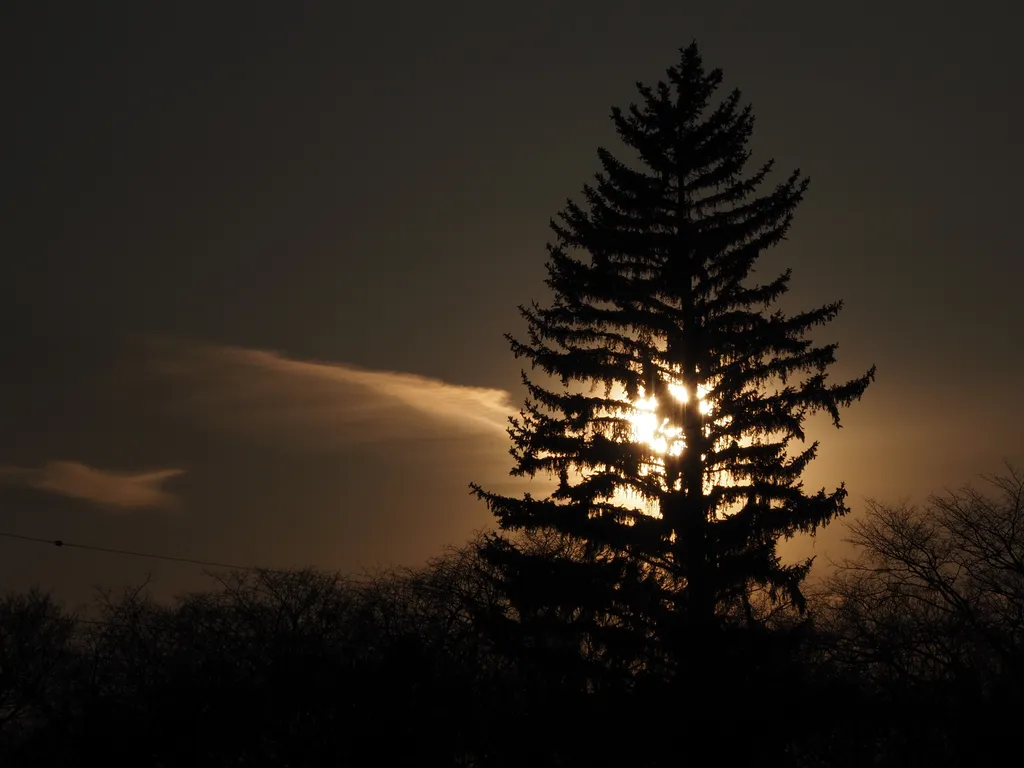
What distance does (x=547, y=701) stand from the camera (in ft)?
80.7

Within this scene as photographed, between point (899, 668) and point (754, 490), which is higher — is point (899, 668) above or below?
below

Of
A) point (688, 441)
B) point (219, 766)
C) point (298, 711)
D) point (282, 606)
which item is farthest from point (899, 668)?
point (282, 606)

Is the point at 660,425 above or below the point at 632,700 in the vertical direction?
above

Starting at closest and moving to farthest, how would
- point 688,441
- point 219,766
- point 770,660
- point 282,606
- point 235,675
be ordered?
1. point 770,660
2. point 688,441
3. point 219,766
4. point 235,675
5. point 282,606

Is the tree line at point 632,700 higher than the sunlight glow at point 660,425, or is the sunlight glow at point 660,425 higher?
the sunlight glow at point 660,425

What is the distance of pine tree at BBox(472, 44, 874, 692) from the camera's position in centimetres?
2341

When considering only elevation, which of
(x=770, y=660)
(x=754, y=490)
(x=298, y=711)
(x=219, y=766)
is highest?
(x=754, y=490)

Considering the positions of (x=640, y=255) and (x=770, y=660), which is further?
(x=640, y=255)

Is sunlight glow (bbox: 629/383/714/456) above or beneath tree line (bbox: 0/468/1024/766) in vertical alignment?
above

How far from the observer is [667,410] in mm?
24672

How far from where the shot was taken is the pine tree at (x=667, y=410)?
23.4m

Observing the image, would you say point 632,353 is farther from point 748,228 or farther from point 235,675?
point 235,675

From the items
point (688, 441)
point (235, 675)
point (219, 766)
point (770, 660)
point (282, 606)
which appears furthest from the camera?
point (282, 606)

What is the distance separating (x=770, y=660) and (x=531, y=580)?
19.7 feet
